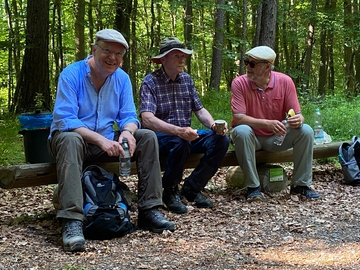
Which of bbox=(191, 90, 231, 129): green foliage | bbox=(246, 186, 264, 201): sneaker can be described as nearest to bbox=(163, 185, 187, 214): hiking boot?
bbox=(246, 186, 264, 201): sneaker

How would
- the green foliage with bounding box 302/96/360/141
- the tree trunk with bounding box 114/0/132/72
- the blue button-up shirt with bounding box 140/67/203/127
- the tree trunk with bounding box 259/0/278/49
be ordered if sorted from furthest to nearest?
the tree trunk with bounding box 114/0/132/72 → the tree trunk with bounding box 259/0/278/49 → the green foliage with bounding box 302/96/360/141 → the blue button-up shirt with bounding box 140/67/203/127

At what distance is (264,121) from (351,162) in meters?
1.41

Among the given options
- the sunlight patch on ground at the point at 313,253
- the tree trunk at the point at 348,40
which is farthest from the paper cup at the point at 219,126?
the tree trunk at the point at 348,40

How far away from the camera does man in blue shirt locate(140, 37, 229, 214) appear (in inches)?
159

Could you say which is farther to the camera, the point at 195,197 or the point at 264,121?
the point at 264,121

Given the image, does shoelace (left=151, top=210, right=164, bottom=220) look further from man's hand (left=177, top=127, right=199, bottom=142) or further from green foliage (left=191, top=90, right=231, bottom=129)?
green foliage (left=191, top=90, right=231, bottom=129)

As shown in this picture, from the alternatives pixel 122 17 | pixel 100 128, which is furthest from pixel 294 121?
pixel 122 17

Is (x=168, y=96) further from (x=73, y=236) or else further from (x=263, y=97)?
(x=73, y=236)

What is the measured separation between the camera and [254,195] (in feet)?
14.5

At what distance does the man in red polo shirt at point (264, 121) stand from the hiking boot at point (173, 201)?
78cm

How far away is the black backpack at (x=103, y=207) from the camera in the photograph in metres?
3.23

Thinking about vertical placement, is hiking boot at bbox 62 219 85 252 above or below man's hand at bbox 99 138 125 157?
below

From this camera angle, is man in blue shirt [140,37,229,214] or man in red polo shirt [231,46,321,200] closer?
man in blue shirt [140,37,229,214]

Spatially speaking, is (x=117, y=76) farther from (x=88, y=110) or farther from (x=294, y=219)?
(x=294, y=219)
